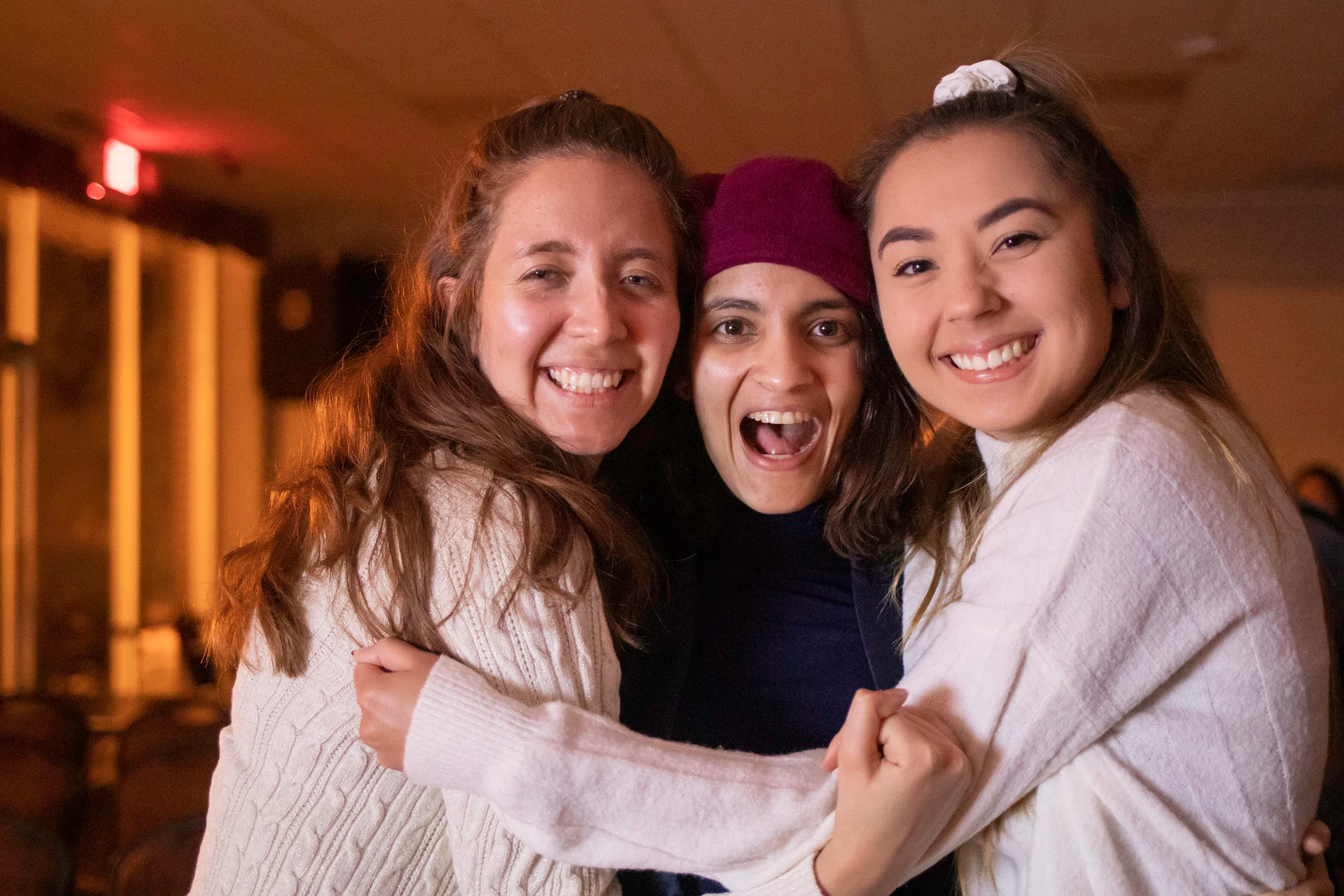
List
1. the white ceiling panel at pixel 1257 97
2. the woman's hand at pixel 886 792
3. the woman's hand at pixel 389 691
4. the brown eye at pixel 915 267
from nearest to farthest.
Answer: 1. the woman's hand at pixel 886 792
2. the woman's hand at pixel 389 691
3. the brown eye at pixel 915 267
4. the white ceiling panel at pixel 1257 97

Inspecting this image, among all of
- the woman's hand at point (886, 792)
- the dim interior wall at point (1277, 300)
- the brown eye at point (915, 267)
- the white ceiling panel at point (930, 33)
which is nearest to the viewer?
the woman's hand at point (886, 792)

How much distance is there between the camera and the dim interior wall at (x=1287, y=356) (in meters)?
6.56

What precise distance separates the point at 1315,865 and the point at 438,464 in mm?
1163

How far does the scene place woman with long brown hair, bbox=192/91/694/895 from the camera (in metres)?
1.24

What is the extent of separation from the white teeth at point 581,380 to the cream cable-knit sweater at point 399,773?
201 mm

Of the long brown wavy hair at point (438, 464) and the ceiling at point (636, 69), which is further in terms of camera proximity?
the ceiling at point (636, 69)

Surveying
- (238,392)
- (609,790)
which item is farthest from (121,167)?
(609,790)

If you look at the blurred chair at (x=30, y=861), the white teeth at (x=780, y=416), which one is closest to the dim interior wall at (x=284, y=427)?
the blurred chair at (x=30, y=861)

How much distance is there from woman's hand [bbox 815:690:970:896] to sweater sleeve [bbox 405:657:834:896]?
0.05m

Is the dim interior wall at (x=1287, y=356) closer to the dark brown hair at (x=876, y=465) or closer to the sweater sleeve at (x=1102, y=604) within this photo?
the dark brown hair at (x=876, y=465)

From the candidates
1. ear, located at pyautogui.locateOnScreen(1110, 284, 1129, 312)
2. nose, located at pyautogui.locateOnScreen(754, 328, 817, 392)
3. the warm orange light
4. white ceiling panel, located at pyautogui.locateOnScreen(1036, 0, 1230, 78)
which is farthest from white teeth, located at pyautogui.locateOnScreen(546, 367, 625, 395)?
the warm orange light

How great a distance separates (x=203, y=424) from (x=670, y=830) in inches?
244

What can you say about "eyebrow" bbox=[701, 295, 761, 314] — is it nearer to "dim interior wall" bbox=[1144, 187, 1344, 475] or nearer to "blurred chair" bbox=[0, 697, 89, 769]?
"blurred chair" bbox=[0, 697, 89, 769]

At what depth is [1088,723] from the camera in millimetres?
1098
